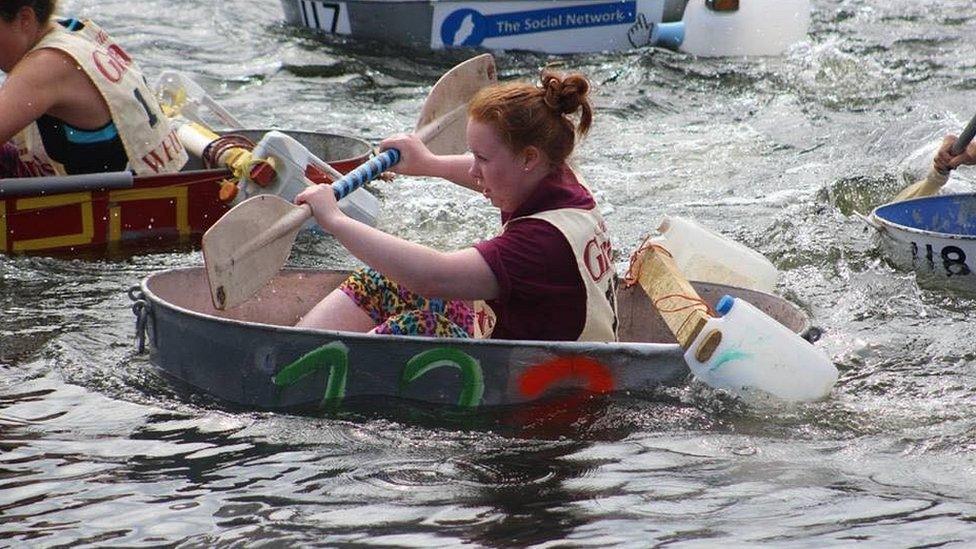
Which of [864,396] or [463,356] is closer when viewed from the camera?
[463,356]

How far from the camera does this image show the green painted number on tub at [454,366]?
12.3 ft

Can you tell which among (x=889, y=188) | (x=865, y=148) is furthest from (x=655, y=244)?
(x=865, y=148)

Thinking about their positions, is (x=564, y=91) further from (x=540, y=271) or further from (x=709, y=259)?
(x=709, y=259)

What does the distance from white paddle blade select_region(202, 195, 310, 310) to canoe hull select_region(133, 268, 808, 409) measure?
10cm

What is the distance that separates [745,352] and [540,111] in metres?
0.81

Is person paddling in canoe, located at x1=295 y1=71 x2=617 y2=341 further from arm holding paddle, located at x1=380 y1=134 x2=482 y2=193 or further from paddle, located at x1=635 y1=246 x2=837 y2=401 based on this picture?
arm holding paddle, located at x1=380 y1=134 x2=482 y2=193

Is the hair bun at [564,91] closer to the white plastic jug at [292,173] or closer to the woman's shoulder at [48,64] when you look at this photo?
the white plastic jug at [292,173]

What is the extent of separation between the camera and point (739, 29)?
33.6 ft

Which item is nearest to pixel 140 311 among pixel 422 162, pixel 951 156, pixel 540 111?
pixel 422 162

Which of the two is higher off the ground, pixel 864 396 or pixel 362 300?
pixel 362 300

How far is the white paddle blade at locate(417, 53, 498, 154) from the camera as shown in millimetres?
4809

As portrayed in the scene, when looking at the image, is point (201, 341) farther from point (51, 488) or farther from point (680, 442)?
point (680, 442)

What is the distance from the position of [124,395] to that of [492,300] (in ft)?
3.78

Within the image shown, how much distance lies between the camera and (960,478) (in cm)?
360
